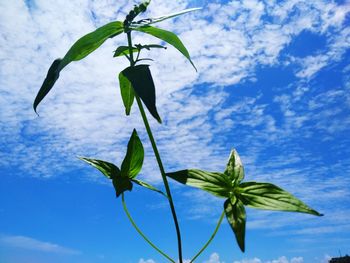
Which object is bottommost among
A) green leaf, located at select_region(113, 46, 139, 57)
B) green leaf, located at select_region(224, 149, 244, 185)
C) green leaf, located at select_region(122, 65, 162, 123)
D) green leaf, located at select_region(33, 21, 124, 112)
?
green leaf, located at select_region(224, 149, 244, 185)

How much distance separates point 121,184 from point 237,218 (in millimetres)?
307

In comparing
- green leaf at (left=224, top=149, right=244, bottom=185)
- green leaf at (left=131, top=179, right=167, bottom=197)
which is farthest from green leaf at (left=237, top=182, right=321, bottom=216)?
green leaf at (left=131, top=179, right=167, bottom=197)

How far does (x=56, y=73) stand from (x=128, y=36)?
20 cm

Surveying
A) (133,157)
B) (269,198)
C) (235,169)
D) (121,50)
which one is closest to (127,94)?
(121,50)

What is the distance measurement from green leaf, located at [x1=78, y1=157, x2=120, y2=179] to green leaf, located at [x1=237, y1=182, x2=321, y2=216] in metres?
0.30

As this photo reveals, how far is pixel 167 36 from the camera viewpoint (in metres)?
0.90

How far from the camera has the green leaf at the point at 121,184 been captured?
2.97 ft

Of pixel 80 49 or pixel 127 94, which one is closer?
pixel 80 49

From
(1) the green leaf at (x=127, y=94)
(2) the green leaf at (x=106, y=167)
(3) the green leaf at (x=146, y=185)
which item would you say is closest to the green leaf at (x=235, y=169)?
(3) the green leaf at (x=146, y=185)

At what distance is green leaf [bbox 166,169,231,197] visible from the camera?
2.46ft

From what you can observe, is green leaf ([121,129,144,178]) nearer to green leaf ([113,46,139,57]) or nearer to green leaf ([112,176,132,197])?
green leaf ([112,176,132,197])

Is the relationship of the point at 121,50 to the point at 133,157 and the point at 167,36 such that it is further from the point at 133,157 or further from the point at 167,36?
the point at 133,157

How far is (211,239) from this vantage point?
2.59 ft

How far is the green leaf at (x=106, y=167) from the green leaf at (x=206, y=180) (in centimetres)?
22
